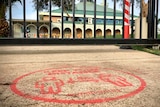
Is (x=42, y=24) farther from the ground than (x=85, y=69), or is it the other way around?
(x=42, y=24)

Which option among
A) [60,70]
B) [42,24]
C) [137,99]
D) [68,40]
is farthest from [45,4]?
[42,24]

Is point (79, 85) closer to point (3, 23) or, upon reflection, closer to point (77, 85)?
point (77, 85)

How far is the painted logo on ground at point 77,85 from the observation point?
2.04 meters

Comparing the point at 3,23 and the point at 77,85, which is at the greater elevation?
the point at 3,23

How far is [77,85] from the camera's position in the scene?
2424 mm

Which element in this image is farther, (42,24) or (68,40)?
(42,24)

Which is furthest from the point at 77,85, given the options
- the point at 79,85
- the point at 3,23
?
the point at 3,23

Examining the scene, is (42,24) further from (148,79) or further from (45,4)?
(148,79)

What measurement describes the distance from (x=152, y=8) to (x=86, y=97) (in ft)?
14.5

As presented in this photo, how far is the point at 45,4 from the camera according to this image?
32.0 ft

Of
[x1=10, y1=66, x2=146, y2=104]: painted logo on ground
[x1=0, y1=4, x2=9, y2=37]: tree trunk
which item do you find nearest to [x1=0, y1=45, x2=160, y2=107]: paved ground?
[x1=10, y1=66, x2=146, y2=104]: painted logo on ground

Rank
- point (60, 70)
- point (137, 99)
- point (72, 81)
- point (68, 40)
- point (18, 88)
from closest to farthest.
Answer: point (137, 99) → point (18, 88) → point (72, 81) → point (60, 70) → point (68, 40)

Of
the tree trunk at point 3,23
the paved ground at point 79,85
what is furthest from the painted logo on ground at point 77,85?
the tree trunk at point 3,23

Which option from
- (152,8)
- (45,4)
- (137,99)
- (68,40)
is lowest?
(137,99)
